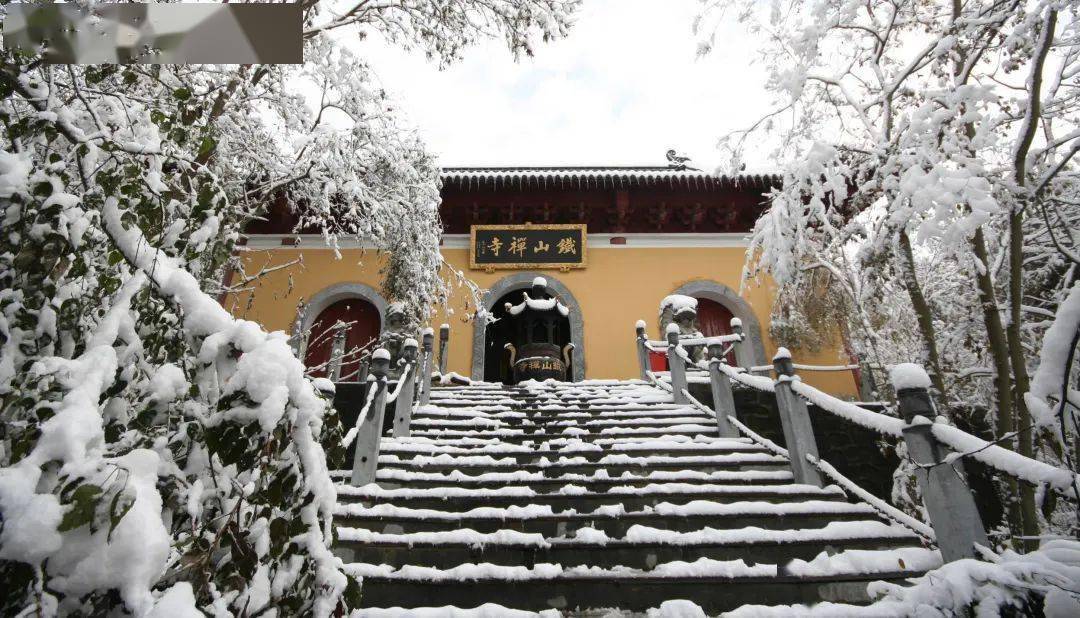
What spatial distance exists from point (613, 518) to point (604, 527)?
10 centimetres

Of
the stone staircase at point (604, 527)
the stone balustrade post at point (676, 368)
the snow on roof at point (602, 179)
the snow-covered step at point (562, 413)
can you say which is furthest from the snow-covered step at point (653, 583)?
the snow on roof at point (602, 179)

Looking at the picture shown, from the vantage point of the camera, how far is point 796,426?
3820 millimetres

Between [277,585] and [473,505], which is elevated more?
→ [473,505]

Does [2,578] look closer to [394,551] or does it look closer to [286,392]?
[286,392]

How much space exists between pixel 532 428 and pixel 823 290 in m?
6.77

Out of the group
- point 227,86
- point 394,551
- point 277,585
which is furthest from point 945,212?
point 227,86

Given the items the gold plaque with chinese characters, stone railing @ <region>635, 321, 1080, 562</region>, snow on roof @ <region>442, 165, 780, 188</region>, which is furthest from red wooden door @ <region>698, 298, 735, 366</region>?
stone railing @ <region>635, 321, 1080, 562</region>

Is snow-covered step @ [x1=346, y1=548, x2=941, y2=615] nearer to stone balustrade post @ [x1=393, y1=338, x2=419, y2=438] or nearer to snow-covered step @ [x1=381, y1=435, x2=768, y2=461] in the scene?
snow-covered step @ [x1=381, y1=435, x2=768, y2=461]

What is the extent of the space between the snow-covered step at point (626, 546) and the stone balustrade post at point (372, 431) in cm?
79

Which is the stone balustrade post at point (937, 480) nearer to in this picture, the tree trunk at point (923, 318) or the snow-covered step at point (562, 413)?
the tree trunk at point (923, 318)

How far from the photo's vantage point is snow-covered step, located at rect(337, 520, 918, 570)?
116 inches

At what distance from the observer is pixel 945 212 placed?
268 cm

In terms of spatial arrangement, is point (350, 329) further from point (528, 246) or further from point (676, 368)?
point (676, 368)

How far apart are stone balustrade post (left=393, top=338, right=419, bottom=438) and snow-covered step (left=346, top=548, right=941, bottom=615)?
218 centimetres
